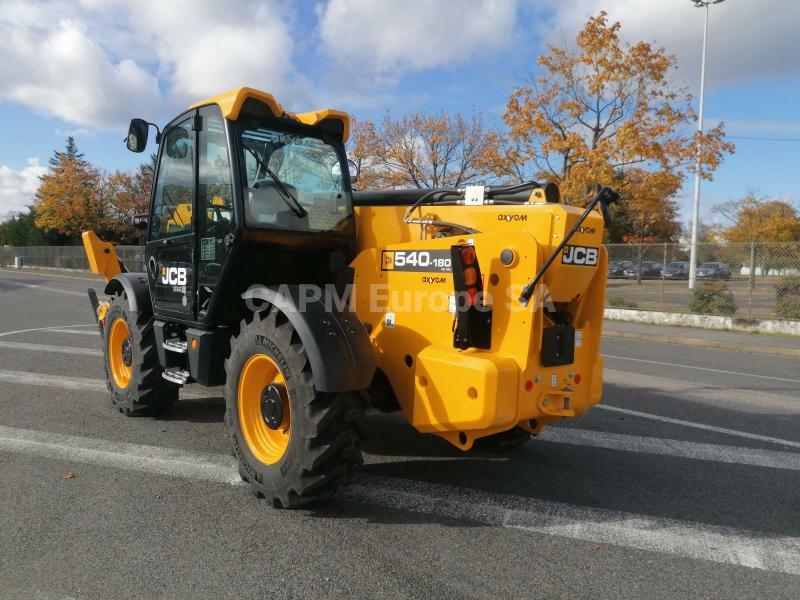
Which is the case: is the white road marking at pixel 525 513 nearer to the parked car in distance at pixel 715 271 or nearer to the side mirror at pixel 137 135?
the side mirror at pixel 137 135

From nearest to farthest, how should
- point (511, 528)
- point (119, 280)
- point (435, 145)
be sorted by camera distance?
point (511, 528)
point (119, 280)
point (435, 145)

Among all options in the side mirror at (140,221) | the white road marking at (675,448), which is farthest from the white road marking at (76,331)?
the white road marking at (675,448)

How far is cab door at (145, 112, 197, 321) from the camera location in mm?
4895

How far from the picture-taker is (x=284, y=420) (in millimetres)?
4090

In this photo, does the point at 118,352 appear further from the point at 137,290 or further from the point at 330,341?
the point at 330,341

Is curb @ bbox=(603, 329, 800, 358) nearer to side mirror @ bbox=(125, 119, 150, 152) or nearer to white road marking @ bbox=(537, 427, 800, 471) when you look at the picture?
white road marking @ bbox=(537, 427, 800, 471)

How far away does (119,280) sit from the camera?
20.3 feet

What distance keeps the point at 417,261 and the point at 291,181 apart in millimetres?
A: 1295

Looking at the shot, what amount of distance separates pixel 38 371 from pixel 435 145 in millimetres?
21952

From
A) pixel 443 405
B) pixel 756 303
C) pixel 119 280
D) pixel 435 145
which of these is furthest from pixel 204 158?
pixel 435 145

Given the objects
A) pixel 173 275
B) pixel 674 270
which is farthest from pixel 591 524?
pixel 674 270

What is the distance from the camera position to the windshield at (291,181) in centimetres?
442

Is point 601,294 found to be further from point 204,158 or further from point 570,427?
point 204,158

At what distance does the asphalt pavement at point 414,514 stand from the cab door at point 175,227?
1.25m
